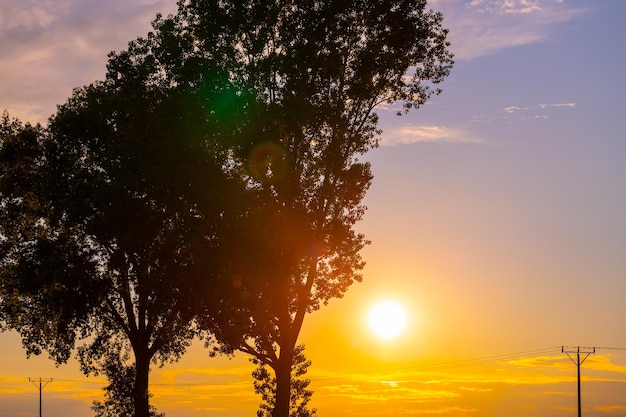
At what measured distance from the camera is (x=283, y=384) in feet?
146

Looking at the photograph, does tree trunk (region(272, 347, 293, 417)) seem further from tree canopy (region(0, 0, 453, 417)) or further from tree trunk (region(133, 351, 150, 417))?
tree trunk (region(133, 351, 150, 417))

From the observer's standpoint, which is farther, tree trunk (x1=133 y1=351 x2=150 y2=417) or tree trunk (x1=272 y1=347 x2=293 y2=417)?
tree trunk (x1=133 y1=351 x2=150 y2=417)

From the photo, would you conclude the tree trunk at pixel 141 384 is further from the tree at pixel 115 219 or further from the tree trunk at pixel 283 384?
the tree trunk at pixel 283 384

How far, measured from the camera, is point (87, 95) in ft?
158

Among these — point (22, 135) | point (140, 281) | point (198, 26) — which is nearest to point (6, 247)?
point (22, 135)

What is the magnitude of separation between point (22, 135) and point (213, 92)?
14236 mm

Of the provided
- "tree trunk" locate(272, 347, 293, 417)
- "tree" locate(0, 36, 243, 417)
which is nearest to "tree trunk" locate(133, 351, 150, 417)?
"tree" locate(0, 36, 243, 417)

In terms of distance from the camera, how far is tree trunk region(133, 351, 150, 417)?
158ft

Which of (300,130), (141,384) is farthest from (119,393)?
(300,130)

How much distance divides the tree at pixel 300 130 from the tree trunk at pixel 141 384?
7.22 meters

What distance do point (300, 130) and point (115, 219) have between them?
37.8 feet

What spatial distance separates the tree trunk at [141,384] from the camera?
48250 millimetres

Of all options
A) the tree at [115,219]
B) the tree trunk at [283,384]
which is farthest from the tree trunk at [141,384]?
the tree trunk at [283,384]

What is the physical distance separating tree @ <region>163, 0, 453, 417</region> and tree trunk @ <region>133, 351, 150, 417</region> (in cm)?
722
